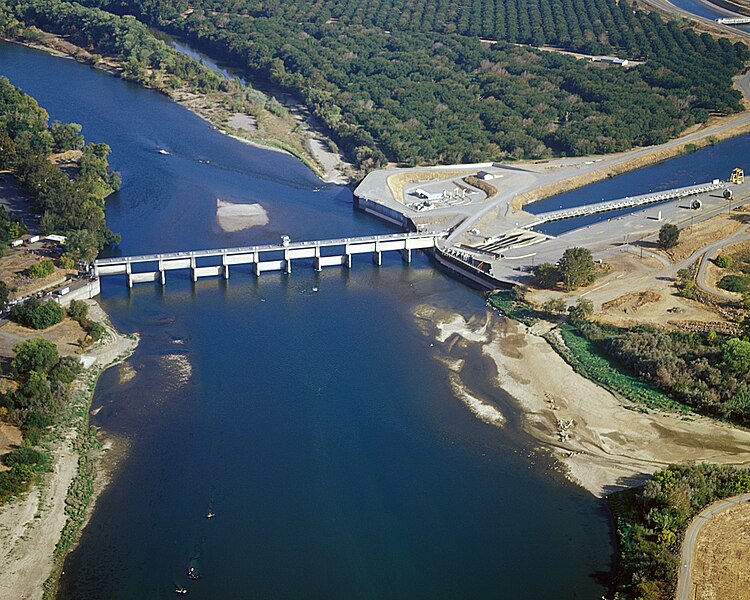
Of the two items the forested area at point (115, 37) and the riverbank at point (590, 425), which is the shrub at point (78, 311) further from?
the forested area at point (115, 37)

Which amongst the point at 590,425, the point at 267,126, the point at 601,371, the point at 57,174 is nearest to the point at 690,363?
the point at 601,371

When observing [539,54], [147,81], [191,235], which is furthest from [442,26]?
[191,235]

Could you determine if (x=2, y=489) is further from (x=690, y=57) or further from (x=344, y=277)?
(x=690, y=57)

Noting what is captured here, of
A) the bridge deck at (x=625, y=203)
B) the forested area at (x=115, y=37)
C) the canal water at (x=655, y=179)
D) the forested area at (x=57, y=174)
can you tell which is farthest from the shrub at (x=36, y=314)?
the forested area at (x=115, y=37)

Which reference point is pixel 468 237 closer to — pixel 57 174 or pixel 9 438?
pixel 57 174

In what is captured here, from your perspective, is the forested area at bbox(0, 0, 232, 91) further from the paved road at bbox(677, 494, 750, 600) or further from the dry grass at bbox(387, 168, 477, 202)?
the paved road at bbox(677, 494, 750, 600)

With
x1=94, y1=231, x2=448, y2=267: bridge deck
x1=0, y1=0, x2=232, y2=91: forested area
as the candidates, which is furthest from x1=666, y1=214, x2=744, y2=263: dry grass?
x1=0, y1=0, x2=232, y2=91: forested area
